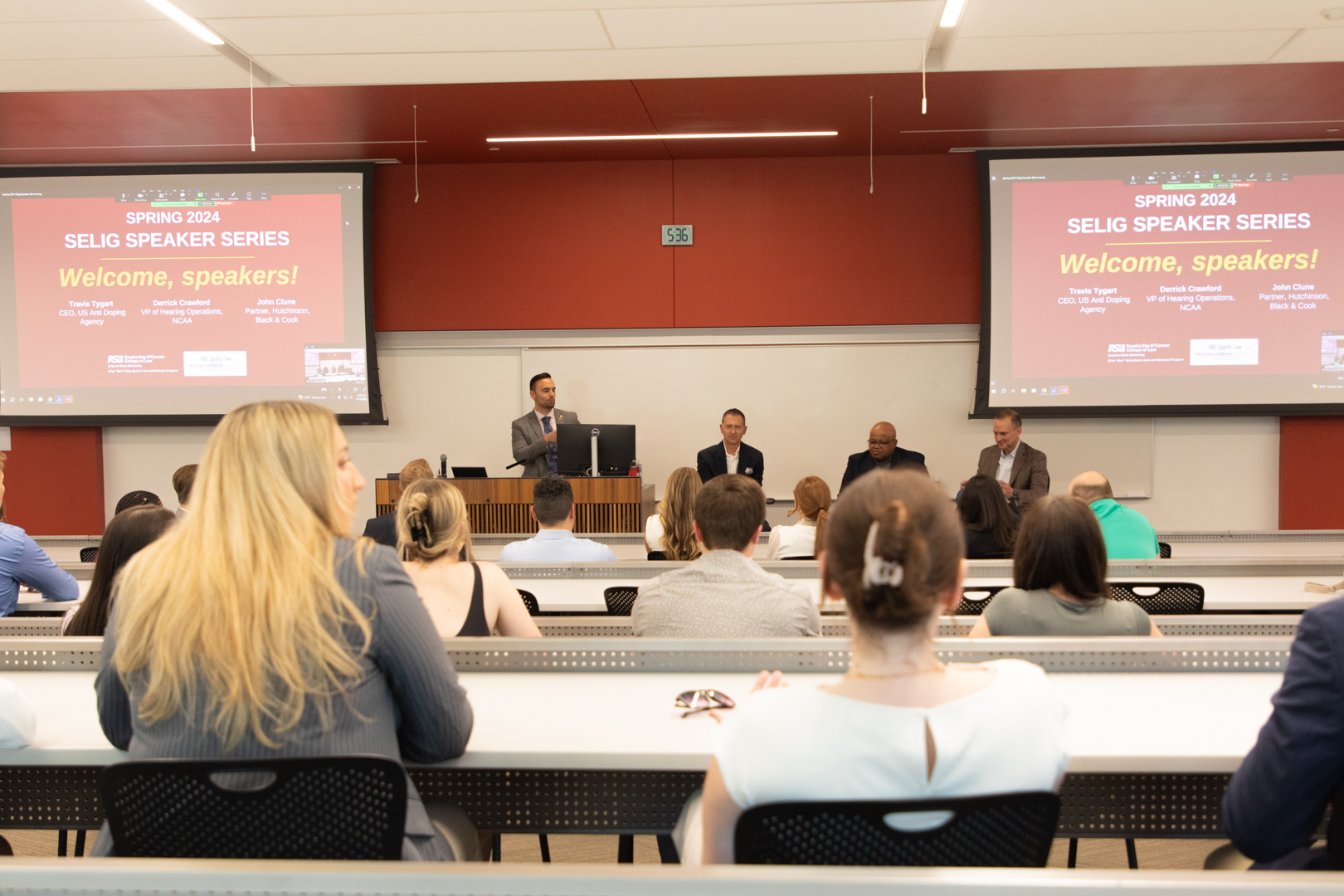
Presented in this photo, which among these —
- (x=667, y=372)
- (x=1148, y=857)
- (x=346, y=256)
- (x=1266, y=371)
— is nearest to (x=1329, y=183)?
(x=1266, y=371)

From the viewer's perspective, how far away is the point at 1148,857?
255 cm

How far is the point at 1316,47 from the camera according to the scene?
461cm

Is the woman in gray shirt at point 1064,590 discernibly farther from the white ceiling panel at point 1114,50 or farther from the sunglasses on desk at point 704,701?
the white ceiling panel at point 1114,50

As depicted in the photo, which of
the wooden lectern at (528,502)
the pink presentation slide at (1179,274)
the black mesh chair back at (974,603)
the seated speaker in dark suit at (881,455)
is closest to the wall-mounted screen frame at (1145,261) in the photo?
the pink presentation slide at (1179,274)

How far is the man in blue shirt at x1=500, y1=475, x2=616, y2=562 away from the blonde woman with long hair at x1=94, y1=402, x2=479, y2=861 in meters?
2.13

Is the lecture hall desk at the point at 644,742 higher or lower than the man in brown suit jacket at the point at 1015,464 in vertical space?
lower

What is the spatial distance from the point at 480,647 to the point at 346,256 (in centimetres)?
569

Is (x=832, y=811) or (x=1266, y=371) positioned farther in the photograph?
(x=1266, y=371)

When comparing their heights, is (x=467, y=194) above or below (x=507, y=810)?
above

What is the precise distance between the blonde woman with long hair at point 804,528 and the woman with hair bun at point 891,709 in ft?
8.13

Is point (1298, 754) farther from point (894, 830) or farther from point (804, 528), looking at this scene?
point (804, 528)

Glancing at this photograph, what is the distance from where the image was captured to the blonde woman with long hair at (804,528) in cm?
362

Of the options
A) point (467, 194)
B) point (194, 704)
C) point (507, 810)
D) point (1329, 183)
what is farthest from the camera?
point (467, 194)

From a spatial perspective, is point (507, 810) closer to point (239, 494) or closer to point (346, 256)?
point (239, 494)
